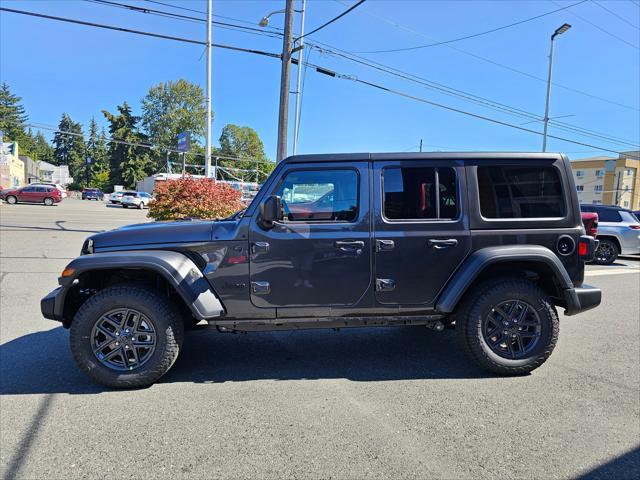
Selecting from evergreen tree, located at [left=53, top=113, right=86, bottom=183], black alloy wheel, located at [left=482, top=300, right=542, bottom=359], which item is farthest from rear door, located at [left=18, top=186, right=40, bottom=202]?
evergreen tree, located at [left=53, top=113, right=86, bottom=183]

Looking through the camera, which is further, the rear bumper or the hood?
the rear bumper

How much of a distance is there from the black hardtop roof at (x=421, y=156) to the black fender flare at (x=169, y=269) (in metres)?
1.32

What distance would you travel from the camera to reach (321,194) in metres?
3.83

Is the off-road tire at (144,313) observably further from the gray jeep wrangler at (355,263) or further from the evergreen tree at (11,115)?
the evergreen tree at (11,115)

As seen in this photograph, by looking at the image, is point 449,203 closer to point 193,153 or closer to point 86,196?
point 86,196

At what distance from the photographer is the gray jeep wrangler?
11.7 feet

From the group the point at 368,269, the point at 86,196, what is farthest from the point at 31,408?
the point at 86,196

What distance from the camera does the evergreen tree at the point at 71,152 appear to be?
10206 cm

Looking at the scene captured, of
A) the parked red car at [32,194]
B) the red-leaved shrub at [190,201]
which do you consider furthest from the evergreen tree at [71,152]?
the red-leaved shrub at [190,201]

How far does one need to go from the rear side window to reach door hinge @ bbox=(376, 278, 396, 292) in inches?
44.3

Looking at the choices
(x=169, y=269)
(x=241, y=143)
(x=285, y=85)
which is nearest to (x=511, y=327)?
(x=169, y=269)

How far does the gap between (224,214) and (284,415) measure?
8107 mm

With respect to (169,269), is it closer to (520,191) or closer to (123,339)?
(123,339)

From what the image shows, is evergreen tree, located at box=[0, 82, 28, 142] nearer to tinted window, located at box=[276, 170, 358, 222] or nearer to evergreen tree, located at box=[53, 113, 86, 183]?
evergreen tree, located at box=[53, 113, 86, 183]
